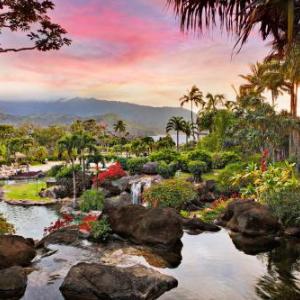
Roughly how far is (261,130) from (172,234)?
33352 millimetres

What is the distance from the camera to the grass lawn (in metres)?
46.9

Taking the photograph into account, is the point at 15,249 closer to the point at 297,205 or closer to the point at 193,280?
the point at 193,280

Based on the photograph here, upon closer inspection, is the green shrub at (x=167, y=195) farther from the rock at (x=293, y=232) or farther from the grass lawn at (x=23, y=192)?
the grass lawn at (x=23, y=192)

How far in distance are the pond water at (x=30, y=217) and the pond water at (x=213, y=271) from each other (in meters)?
13.8

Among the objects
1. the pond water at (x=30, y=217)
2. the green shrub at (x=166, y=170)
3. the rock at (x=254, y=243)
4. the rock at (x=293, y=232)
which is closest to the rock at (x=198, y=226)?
the rock at (x=254, y=243)

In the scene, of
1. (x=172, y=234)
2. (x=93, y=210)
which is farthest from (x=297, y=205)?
(x=93, y=210)

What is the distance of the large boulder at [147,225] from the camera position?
16641 millimetres

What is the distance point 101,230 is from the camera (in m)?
17.0

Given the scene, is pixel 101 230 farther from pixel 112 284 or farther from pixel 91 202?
pixel 91 202

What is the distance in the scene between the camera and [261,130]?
47.4 meters

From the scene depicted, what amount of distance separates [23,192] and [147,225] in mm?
37075

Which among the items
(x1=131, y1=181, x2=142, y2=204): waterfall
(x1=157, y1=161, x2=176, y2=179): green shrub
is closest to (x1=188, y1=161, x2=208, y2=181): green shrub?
(x1=157, y1=161, x2=176, y2=179): green shrub

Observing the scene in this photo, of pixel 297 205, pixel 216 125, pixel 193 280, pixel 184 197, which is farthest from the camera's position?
pixel 216 125

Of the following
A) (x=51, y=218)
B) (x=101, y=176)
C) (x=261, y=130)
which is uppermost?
(x=261, y=130)
